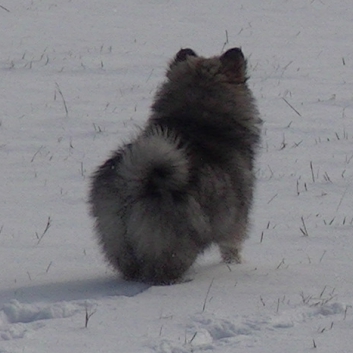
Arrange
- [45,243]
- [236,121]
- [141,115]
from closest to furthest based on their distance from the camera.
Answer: [236,121] < [45,243] < [141,115]

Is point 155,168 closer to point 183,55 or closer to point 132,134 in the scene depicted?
point 183,55

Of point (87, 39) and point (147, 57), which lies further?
point (87, 39)

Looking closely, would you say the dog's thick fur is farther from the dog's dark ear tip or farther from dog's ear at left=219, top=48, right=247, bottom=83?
the dog's dark ear tip

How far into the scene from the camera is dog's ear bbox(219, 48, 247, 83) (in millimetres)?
6012

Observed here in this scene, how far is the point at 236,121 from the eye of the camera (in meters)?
5.82

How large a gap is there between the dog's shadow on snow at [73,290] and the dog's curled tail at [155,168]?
0.55 m

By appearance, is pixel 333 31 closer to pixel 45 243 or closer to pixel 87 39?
pixel 87 39

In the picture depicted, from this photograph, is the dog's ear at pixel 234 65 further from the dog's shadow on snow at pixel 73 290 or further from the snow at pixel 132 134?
the dog's shadow on snow at pixel 73 290

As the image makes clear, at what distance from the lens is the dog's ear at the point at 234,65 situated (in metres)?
6.01

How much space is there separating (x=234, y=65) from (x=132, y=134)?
1.75 meters

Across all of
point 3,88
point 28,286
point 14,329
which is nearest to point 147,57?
point 3,88

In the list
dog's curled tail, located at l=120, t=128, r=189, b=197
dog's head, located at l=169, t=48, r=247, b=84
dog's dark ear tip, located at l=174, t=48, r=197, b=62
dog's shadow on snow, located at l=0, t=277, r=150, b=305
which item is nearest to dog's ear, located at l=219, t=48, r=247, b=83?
dog's head, located at l=169, t=48, r=247, b=84

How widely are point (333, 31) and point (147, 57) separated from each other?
119 inches

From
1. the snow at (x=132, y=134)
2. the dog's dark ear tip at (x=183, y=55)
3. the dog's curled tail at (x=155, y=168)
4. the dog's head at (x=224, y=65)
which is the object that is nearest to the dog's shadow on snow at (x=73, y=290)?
the snow at (x=132, y=134)
